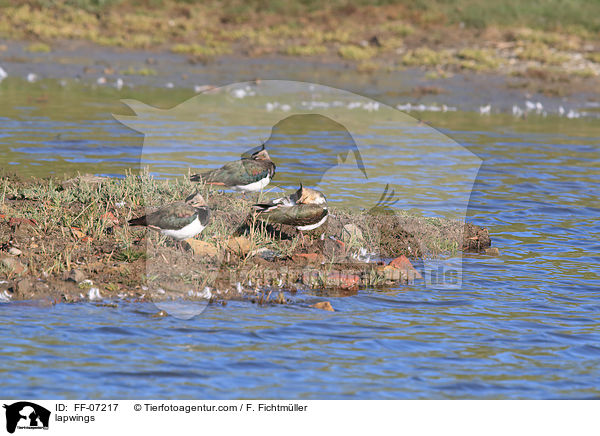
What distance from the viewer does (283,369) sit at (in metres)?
7.95

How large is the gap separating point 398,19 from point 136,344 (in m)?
31.5

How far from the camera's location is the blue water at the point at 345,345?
760 centimetres

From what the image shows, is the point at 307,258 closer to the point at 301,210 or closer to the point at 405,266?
the point at 301,210

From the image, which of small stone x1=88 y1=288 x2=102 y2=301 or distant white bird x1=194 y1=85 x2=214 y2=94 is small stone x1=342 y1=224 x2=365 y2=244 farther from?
distant white bird x1=194 y1=85 x2=214 y2=94

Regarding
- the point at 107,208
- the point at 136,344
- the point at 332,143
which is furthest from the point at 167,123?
the point at 136,344

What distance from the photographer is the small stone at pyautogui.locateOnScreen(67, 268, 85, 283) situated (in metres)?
9.64

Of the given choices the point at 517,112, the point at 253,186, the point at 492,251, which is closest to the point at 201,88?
the point at 517,112

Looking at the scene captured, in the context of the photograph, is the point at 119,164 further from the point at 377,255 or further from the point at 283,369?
the point at 283,369

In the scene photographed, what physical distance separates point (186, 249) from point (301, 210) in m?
1.42

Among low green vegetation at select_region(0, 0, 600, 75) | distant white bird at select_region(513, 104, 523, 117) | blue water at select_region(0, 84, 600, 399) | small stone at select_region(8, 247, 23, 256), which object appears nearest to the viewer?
blue water at select_region(0, 84, 600, 399)

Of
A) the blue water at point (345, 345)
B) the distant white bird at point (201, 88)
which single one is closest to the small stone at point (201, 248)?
the blue water at point (345, 345)

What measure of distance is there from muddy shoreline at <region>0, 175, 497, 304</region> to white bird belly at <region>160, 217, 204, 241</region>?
14.4 inches

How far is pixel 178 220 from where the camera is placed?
384 inches

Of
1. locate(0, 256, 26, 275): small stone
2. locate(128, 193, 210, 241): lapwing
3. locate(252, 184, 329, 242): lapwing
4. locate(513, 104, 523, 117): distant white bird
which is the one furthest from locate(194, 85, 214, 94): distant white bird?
locate(0, 256, 26, 275): small stone
